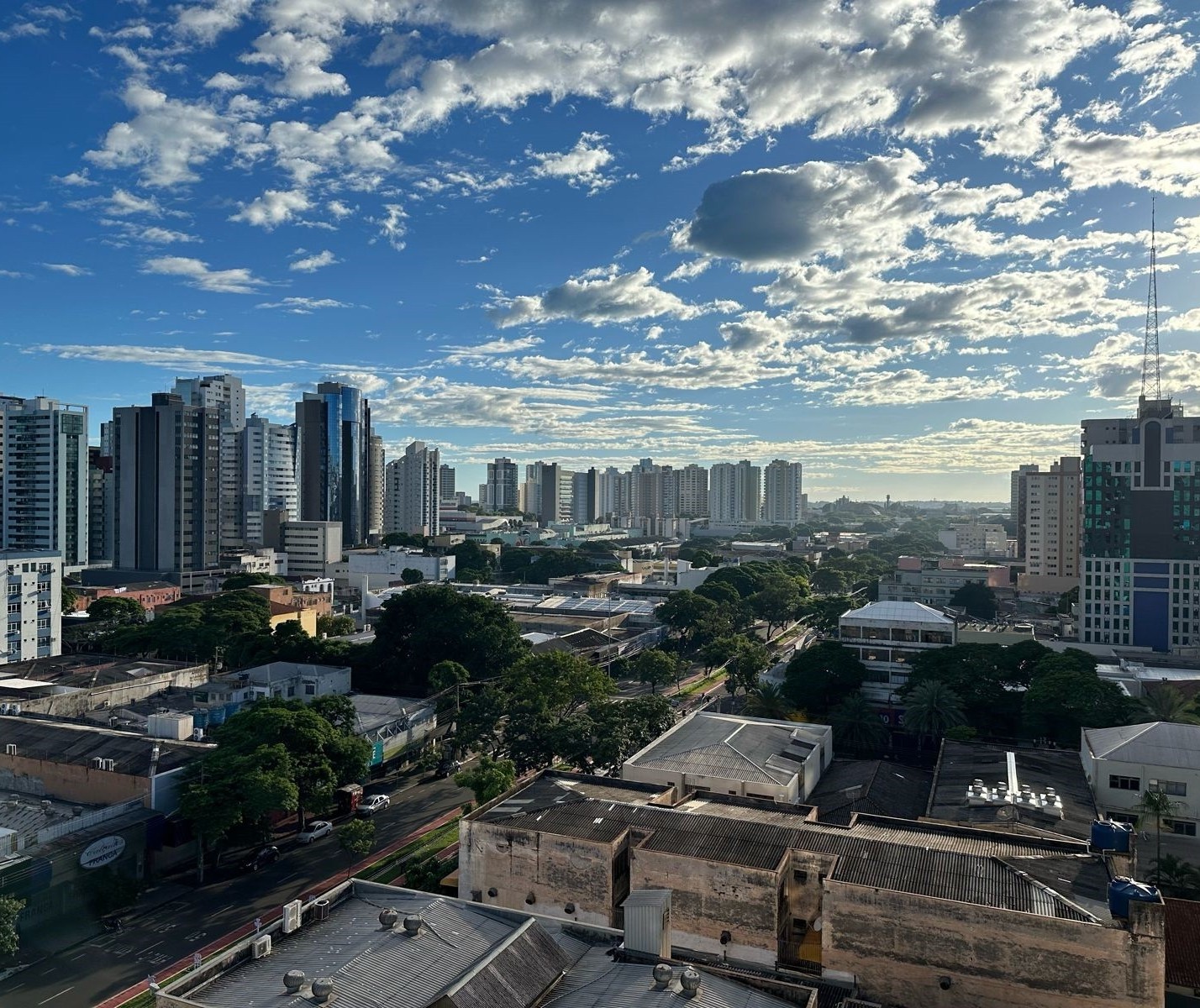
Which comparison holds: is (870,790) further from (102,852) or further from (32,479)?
(32,479)

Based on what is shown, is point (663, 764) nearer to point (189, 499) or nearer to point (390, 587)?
point (390, 587)

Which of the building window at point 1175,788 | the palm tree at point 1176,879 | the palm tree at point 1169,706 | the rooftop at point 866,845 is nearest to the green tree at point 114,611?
the rooftop at point 866,845

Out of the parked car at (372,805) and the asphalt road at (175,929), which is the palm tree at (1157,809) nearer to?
the asphalt road at (175,929)

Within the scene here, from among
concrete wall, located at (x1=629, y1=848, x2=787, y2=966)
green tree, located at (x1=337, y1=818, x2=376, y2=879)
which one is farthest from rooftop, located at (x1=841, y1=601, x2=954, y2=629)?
concrete wall, located at (x1=629, y1=848, x2=787, y2=966)

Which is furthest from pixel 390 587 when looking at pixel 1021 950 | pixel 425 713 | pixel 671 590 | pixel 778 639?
pixel 1021 950

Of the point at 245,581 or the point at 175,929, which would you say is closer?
the point at 175,929

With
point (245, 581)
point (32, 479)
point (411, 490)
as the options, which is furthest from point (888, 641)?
point (411, 490)

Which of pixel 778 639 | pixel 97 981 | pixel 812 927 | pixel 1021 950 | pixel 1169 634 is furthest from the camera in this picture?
pixel 778 639
